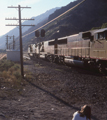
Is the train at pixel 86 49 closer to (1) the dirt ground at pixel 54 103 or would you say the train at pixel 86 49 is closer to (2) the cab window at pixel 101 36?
(2) the cab window at pixel 101 36

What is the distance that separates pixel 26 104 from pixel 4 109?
3.97ft

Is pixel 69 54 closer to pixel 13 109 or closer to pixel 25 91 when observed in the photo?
pixel 25 91

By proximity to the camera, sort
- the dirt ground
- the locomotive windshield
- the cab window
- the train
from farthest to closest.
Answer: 1. the train
2. the cab window
3. the locomotive windshield
4. the dirt ground

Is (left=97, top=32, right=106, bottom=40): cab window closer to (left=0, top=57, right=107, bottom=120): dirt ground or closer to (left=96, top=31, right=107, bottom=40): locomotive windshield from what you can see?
(left=96, top=31, right=107, bottom=40): locomotive windshield

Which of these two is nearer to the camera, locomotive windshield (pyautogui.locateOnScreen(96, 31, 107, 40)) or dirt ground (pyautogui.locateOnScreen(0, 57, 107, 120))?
dirt ground (pyautogui.locateOnScreen(0, 57, 107, 120))

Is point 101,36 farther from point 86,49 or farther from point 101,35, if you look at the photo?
point 86,49

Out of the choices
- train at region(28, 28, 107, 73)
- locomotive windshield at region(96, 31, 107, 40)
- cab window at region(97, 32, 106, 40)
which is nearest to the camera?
locomotive windshield at region(96, 31, 107, 40)

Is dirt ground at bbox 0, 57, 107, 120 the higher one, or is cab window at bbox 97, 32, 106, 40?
cab window at bbox 97, 32, 106, 40

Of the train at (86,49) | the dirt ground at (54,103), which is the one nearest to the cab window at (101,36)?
the train at (86,49)

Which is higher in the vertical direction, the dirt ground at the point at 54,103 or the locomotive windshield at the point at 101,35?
the locomotive windshield at the point at 101,35

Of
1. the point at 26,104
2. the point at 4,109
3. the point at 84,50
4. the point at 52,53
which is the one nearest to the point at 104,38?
the point at 84,50

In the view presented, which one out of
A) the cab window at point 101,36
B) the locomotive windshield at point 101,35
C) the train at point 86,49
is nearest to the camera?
the locomotive windshield at point 101,35

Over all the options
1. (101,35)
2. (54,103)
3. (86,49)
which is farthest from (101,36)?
(54,103)

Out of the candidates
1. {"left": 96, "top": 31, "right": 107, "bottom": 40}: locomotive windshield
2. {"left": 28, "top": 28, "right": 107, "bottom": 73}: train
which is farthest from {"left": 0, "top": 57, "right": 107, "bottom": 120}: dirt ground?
{"left": 96, "top": 31, "right": 107, "bottom": 40}: locomotive windshield
